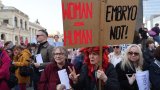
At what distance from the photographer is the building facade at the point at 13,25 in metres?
86.3

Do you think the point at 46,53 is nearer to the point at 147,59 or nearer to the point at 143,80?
the point at 147,59

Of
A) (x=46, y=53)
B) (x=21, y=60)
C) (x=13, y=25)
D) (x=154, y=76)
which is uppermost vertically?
(x=13, y=25)

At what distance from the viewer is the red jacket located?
5051mm

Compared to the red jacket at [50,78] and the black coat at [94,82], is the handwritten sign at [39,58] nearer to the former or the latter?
the red jacket at [50,78]

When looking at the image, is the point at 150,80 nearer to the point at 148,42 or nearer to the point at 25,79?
the point at 148,42

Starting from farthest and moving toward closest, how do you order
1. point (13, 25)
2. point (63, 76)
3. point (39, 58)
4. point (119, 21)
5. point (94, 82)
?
point (13, 25) → point (39, 58) → point (63, 76) → point (94, 82) → point (119, 21)

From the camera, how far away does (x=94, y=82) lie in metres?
4.59

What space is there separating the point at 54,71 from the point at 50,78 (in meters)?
0.12

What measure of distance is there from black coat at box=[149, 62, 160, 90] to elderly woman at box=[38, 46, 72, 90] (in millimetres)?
1143

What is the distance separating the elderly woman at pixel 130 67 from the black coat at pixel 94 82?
1.35 ft

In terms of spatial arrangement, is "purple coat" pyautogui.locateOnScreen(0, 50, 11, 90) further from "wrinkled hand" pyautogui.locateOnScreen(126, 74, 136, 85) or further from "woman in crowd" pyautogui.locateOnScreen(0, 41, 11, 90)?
"wrinkled hand" pyautogui.locateOnScreen(126, 74, 136, 85)

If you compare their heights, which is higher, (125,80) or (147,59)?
(147,59)

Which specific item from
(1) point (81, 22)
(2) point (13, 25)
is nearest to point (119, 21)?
(1) point (81, 22)

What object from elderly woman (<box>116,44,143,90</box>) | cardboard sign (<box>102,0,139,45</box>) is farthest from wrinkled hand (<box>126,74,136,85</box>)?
cardboard sign (<box>102,0,139,45</box>)
